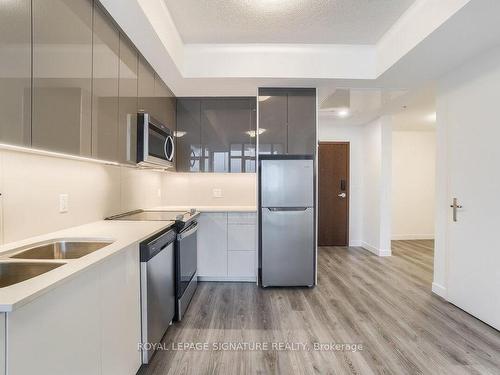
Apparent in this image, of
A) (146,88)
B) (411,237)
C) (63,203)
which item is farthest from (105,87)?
(411,237)

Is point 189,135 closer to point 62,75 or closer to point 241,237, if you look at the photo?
point 241,237

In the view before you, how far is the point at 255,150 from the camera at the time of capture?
130 inches

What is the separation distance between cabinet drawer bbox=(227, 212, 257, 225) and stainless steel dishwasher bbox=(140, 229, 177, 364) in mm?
1036

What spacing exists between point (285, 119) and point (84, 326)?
2627mm

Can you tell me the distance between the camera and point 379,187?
4.30m

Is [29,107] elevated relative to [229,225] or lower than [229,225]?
elevated

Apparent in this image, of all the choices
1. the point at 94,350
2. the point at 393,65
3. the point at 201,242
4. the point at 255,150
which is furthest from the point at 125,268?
the point at 393,65

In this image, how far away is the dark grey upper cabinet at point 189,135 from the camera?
3318 mm

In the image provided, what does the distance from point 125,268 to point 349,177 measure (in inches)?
175

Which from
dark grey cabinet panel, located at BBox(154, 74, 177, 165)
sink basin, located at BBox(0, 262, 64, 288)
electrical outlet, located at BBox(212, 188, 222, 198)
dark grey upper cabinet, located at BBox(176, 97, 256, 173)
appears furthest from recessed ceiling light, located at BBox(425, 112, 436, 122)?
sink basin, located at BBox(0, 262, 64, 288)

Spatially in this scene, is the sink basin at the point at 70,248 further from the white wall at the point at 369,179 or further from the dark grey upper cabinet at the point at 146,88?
the white wall at the point at 369,179

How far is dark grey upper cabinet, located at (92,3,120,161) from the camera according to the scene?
63.8 inches

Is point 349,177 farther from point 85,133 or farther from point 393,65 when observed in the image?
point 85,133

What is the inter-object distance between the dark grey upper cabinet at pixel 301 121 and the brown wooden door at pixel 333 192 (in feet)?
6.70
